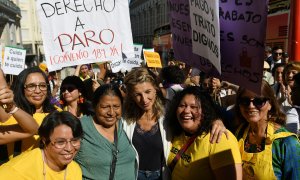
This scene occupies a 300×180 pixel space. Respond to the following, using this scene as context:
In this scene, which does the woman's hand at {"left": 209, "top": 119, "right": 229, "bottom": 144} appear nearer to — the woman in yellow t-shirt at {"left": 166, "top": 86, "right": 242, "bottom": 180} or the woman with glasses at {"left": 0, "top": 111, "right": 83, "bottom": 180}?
the woman in yellow t-shirt at {"left": 166, "top": 86, "right": 242, "bottom": 180}

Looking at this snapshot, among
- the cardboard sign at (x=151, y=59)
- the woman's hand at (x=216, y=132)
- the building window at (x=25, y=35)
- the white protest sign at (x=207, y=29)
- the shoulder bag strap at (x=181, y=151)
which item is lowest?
the shoulder bag strap at (x=181, y=151)

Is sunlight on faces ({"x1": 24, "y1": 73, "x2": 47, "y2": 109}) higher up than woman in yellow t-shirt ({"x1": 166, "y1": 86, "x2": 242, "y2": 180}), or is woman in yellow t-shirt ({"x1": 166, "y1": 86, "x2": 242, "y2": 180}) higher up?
sunlight on faces ({"x1": 24, "y1": 73, "x2": 47, "y2": 109})

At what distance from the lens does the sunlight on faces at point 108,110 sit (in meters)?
3.10

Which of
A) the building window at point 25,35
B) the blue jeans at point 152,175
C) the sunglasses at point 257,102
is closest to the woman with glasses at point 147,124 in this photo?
the blue jeans at point 152,175

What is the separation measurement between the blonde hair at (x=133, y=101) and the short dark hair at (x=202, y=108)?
0.95 ft

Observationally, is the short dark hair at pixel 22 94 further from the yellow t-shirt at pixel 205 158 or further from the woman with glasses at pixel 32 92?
the yellow t-shirt at pixel 205 158

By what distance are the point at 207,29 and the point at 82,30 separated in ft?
7.50

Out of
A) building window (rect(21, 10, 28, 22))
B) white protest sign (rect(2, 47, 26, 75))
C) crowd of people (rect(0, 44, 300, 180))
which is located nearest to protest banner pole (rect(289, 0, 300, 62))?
crowd of people (rect(0, 44, 300, 180))

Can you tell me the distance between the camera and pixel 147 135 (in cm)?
329

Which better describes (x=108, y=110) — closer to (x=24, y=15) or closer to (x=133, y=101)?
(x=133, y=101)

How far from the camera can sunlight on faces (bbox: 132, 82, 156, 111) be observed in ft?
11.2

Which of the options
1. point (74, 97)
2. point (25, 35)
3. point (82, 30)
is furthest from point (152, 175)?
point (25, 35)

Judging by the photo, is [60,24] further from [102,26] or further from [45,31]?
[102,26]

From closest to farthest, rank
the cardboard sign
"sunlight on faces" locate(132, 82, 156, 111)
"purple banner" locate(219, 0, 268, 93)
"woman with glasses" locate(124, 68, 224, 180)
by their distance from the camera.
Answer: "purple banner" locate(219, 0, 268, 93) < "woman with glasses" locate(124, 68, 224, 180) < "sunlight on faces" locate(132, 82, 156, 111) < the cardboard sign
